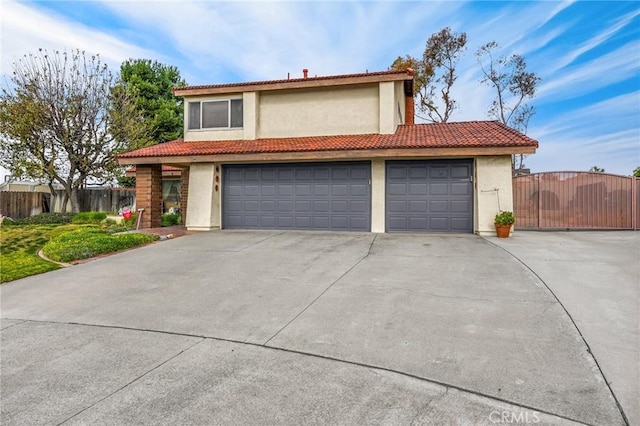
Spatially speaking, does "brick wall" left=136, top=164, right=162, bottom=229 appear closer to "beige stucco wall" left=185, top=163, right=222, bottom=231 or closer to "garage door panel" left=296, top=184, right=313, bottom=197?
"beige stucco wall" left=185, top=163, right=222, bottom=231

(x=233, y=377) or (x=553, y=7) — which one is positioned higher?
(x=553, y=7)

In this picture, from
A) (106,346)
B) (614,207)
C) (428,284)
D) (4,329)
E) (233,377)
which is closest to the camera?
(233,377)

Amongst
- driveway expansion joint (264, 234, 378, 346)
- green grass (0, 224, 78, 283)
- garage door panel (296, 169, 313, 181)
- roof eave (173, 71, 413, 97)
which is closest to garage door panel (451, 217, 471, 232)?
driveway expansion joint (264, 234, 378, 346)

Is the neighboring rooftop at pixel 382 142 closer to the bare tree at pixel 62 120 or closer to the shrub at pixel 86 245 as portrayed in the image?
the shrub at pixel 86 245

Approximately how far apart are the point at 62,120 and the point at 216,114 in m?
9.74

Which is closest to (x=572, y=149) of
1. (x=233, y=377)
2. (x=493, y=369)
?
(x=493, y=369)

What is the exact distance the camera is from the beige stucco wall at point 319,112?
12.9 meters

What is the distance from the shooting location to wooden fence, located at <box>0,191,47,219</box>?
18.9 meters

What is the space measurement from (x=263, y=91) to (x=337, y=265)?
A: 871 cm

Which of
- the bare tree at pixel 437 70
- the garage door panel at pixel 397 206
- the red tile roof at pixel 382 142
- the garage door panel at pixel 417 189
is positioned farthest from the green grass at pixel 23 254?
the bare tree at pixel 437 70

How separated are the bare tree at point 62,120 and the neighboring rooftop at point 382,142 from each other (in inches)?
301

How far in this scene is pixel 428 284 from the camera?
5809mm

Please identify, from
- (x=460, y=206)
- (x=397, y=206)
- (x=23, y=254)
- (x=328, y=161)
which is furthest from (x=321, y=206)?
(x=23, y=254)

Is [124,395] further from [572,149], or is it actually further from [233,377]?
[572,149]
